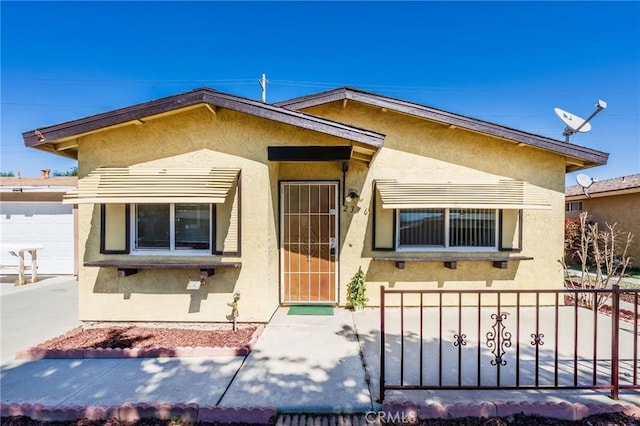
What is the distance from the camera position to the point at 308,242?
7.47 meters

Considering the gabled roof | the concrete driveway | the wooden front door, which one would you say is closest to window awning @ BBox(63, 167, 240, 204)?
the wooden front door

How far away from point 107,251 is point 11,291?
20.7 feet

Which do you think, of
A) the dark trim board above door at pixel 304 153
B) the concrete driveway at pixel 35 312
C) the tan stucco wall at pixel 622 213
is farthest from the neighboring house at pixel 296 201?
the tan stucco wall at pixel 622 213

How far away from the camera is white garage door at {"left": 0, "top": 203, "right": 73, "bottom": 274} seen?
37.4 feet

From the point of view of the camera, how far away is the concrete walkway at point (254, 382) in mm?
3523

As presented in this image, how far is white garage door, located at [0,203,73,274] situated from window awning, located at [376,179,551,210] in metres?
12.4

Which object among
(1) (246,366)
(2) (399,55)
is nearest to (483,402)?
(1) (246,366)

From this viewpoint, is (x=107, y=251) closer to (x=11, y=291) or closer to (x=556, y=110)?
(x=11, y=291)

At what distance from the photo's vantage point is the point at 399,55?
53.8ft

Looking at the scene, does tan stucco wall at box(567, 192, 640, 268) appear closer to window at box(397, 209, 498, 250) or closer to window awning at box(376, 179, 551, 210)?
window awning at box(376, 179, 551, 210)

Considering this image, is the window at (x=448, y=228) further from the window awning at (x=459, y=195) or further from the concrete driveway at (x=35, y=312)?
the concrete driveway at (x=35, y=312)

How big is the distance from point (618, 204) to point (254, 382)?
19386 mm

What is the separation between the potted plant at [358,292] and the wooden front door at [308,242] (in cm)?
51

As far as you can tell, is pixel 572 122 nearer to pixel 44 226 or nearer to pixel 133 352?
pixel 133 352
